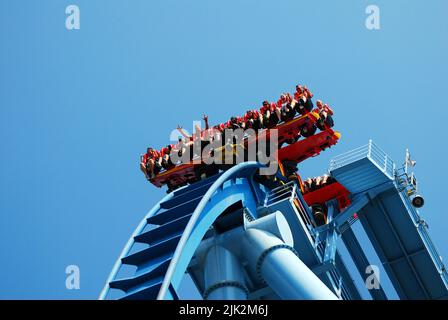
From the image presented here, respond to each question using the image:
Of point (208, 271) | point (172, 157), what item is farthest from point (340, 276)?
point (172, 157)

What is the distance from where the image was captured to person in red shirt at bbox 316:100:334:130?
2078cm

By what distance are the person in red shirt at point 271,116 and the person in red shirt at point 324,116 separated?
3.35 ft

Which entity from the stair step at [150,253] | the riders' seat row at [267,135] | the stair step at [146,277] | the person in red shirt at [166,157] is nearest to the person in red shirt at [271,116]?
the riders' seat row at [267,135]

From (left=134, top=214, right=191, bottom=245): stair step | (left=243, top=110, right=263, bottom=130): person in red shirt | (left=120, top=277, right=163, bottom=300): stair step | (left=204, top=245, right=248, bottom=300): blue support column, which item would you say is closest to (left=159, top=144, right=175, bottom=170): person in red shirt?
(left=243, top=110, right=263, bottom=130): person in red shirt

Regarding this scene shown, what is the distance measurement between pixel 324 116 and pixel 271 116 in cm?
132

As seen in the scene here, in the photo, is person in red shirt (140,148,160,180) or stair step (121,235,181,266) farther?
person in red shirt (140,148,160,180)

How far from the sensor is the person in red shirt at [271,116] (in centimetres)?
2075

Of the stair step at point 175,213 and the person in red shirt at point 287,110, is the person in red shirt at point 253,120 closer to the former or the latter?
the person in red shirt at point 287,110

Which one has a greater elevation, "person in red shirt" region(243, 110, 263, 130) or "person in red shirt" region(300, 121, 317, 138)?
"person in red shirt" region(243, 110, 263, 130)

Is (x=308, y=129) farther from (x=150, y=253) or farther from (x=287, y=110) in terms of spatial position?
(x=150, y=253)

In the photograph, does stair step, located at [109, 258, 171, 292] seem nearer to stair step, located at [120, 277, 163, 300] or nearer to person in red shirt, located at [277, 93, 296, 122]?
stair step, located at [120, 277, 163, 300]

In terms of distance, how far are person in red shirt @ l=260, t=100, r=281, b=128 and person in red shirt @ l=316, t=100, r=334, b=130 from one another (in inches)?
40.2

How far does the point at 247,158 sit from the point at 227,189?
1962mm
